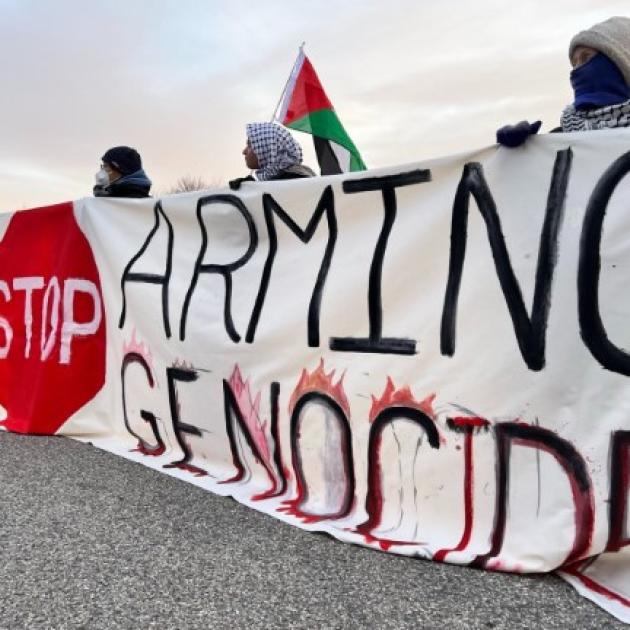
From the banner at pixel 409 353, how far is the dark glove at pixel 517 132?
68 mm

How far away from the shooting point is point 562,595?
220 centimetres

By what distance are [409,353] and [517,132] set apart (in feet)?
2.86

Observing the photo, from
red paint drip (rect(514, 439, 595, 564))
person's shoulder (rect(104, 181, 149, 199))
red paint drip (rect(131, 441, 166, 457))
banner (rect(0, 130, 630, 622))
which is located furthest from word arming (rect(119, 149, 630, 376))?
person's shoulder (rect(104, 181, 149, 199))

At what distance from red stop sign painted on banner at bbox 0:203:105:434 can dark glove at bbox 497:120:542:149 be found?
2.67 m

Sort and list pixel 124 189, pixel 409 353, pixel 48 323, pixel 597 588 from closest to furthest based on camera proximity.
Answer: pixel 597 588 → pixel 409 353 → pixel 48 323 → pixel 124 189

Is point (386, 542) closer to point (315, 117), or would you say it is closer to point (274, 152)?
point (274, 152)

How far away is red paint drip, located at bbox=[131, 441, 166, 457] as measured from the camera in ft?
12.5

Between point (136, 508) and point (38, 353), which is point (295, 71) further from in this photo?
point (136, 508)

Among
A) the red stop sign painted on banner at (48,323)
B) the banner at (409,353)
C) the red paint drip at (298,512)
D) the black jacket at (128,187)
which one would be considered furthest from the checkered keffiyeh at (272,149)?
the red paint drip at (298,512)

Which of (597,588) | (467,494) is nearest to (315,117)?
(467,494)

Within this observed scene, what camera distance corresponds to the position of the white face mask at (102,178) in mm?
4910

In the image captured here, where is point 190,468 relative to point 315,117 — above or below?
below

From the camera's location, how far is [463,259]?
8.58 ft

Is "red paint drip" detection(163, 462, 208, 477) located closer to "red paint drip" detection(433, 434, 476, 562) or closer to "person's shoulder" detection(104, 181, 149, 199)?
"red paint drip" detection(433, 434, 476, 562)
